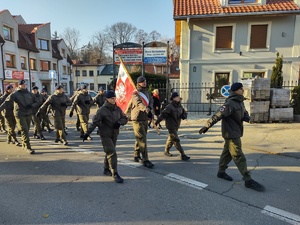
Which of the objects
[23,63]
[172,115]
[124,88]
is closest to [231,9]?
[124,88]

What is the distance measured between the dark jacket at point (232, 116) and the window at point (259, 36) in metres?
12.3

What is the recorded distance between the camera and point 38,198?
374cm

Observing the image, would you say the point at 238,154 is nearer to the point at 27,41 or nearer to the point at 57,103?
the point at 57,103

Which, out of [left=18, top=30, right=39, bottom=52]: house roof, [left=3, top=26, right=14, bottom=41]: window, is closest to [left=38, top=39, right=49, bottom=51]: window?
[left=18, top=30, right=39, bottom=52]: house roof

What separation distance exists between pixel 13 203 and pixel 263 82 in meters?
9.87

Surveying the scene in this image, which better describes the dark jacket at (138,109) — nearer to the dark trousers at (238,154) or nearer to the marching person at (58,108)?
the dark trousers at (238,154)

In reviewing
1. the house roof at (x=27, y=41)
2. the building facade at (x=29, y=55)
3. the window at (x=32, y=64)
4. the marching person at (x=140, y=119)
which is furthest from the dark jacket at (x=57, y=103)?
the window at (x=32, y=64)

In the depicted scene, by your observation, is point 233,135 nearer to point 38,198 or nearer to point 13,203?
point 38,198

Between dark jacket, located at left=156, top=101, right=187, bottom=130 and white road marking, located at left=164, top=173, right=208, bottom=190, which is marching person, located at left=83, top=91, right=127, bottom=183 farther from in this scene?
dark jacket, located at left=156, top=101, right=187, bottom=130

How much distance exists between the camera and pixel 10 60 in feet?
83.1

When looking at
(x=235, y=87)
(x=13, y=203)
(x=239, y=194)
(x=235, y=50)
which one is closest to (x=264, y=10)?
(x=235, y=50)

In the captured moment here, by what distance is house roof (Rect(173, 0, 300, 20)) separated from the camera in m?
13.8

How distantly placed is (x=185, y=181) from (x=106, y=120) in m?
1.88

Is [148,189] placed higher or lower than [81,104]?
lower
